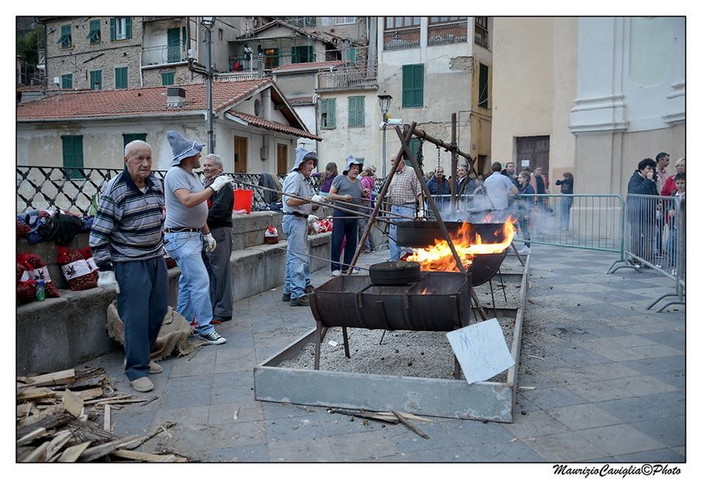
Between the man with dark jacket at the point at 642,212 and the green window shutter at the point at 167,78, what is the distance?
38.5ft

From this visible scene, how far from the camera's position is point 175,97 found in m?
15.2

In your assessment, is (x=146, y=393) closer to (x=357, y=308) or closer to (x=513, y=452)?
(x=357, y=308)

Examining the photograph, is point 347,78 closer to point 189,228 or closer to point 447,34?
point 447,34

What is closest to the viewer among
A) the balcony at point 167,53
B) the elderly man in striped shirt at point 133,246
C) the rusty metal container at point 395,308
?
the rusty metal container at point 395,308

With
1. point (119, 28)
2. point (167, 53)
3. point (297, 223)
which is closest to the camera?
point (119, 28)

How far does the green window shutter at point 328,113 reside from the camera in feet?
105

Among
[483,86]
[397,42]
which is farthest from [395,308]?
[483,86]

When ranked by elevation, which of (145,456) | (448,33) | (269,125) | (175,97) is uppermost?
(448,33)

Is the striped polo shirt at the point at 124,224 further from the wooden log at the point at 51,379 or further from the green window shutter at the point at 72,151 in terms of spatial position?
the green window shutter at the point at 72,151

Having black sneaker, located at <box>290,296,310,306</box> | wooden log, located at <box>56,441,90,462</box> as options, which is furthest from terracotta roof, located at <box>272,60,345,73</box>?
wooden log, located at <box>56,441,90,462</box>

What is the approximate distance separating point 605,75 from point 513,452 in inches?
458

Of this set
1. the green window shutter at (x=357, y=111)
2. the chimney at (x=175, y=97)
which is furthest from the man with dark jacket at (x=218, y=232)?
the green window shutter at (x=357, y=111)

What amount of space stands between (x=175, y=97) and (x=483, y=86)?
16548mm
